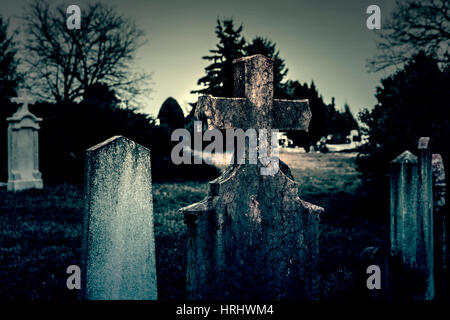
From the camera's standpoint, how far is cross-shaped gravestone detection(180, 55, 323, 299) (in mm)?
2697

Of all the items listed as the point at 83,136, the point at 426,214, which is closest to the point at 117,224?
the point at 426,214

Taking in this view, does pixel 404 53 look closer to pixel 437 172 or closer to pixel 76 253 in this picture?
pixel 437 172

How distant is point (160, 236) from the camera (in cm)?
764

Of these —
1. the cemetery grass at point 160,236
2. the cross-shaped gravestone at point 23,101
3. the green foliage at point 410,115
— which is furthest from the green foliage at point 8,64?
the green foliage at point 410,115

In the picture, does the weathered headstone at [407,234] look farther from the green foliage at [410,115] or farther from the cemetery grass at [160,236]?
the green foliage at [410,115]

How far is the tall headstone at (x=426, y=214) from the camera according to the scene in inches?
172

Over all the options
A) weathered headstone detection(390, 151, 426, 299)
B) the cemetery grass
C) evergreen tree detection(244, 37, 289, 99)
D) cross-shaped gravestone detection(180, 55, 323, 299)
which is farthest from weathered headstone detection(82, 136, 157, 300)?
evergreen tree detection(244, 37, 289, 99)

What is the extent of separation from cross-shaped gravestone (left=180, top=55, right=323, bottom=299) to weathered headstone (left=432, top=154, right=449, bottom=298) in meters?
2.64

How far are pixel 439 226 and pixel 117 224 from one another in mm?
4050

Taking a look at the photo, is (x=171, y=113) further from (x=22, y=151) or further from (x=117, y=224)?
(x=117, y=224)

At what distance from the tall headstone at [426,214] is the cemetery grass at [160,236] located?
87 cm

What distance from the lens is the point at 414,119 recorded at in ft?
32.2

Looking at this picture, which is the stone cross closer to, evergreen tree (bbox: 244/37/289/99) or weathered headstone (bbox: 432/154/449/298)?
weathered headstone (bbox: 432/154/449/298)

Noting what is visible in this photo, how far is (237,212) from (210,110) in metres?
0.73
